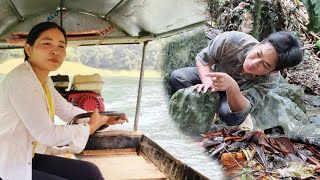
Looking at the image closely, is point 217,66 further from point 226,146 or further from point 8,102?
point 8,102

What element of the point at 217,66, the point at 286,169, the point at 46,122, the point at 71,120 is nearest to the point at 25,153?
the point at 46,122

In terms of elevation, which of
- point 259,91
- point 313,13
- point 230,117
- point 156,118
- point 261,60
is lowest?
point 156,118

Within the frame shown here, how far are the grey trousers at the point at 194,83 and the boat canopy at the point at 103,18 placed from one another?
0.32 metres

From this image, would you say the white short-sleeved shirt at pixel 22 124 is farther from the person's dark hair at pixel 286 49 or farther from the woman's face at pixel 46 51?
the person's dark hair at pixel 286 49

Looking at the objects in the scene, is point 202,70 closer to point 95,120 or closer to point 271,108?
point 271,108

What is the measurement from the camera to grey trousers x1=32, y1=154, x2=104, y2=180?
58.3 inches

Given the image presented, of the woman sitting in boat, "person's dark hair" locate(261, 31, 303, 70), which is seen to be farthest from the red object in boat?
"person's dark hair" locate(261, 31, 303, 70)

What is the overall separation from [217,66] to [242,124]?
0.32 metres

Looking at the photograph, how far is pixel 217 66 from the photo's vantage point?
5.65 feet

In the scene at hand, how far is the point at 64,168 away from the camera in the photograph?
59.0 inches

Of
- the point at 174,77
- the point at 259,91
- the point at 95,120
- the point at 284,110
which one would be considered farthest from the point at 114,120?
the point at 284,110

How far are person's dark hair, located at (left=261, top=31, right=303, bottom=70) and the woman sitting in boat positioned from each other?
0.76 metres

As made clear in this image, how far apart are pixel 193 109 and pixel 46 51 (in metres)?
0.77

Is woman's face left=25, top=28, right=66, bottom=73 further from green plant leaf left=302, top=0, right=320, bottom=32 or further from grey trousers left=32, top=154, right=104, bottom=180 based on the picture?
green plant leaf left=302, top=0, right=320, bottom=32
